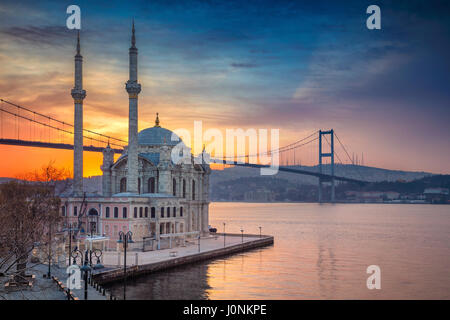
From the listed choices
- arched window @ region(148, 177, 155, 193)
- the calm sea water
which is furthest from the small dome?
the calm sea water

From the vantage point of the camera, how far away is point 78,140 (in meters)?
51.5

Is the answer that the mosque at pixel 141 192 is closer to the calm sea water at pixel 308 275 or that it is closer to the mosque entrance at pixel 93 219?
the mosque entrance at pixel 93 219

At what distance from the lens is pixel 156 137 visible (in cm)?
5162

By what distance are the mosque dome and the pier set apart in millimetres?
10303

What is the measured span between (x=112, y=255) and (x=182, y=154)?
1665 centimetres

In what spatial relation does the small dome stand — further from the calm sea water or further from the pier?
the calm sea water

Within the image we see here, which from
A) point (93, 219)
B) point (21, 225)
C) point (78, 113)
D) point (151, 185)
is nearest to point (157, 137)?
point (151, 185)

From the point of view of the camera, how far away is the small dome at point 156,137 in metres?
51.2

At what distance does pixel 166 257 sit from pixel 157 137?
17452mm
